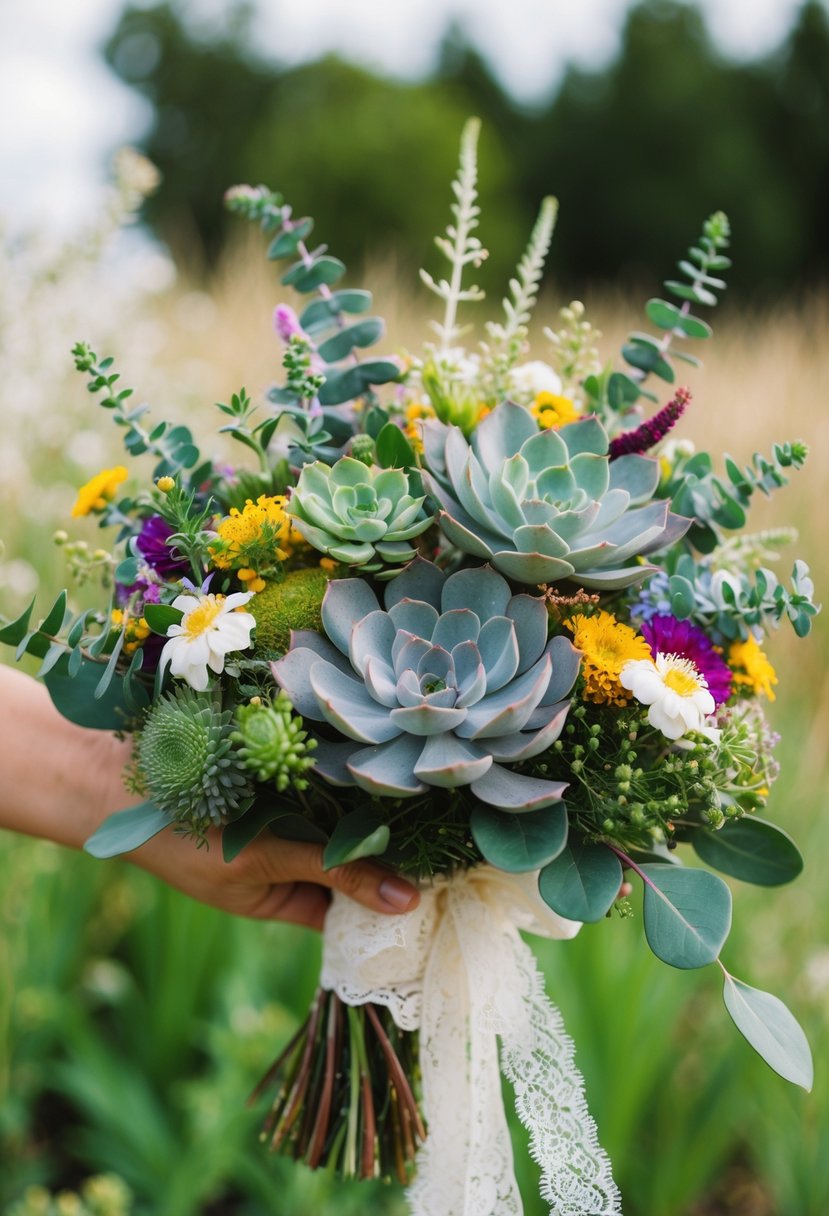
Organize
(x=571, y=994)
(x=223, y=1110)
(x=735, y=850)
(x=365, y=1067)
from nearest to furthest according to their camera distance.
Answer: (x=735, y=850) < (x=365, y=1067) < (x=223, y=1110) < (x=571, y=994)

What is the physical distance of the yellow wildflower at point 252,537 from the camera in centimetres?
91

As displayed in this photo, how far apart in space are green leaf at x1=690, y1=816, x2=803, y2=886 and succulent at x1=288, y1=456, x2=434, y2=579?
1.44ft

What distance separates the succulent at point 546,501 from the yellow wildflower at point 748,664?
132mm

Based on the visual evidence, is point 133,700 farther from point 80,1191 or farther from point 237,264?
point 237,264

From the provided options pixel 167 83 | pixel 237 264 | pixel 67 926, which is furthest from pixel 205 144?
pixel 67 926

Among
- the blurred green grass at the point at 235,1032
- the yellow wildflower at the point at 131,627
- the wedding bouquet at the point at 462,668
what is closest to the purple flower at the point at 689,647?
the wedding bouquet at the point at 462,668

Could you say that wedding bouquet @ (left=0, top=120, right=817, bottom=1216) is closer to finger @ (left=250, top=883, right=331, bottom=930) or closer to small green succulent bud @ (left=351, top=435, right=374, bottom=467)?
small green succulent bud @ (left=351, top=435, right=374, bottom=467)

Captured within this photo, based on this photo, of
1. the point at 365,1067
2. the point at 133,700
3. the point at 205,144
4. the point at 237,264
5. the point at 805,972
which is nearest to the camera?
the point at 133,700

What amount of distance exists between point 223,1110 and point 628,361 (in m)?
1.41

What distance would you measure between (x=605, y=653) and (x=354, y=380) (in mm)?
399

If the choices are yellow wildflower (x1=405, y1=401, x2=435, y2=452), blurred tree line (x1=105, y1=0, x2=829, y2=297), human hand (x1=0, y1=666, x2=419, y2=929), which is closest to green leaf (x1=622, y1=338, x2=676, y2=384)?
yellow wildflower (x1=405, y1=401, x2=435, y2=452)

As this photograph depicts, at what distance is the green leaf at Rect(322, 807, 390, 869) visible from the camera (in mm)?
811

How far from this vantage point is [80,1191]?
2.21 metres

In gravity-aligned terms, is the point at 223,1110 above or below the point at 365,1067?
below
